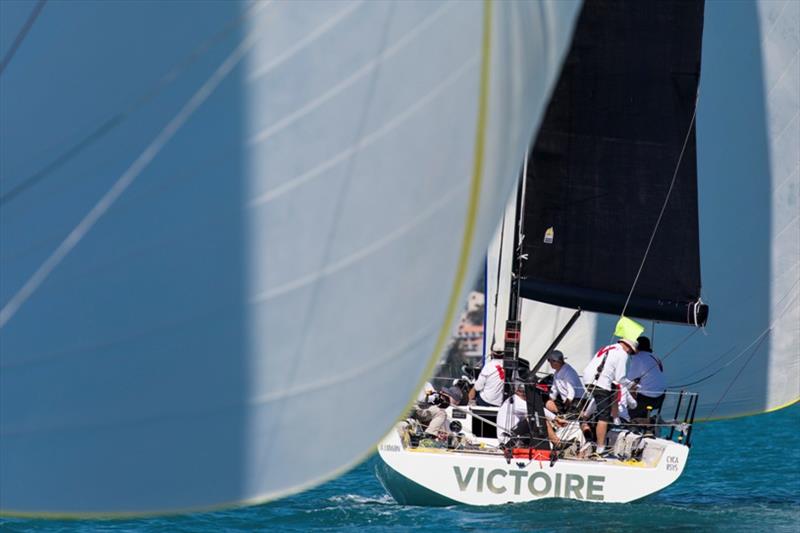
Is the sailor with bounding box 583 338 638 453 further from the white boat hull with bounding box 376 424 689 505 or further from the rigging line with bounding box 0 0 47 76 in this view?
the rigging line with bounding box 0 0 47 76

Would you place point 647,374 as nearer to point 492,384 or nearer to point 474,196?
point 492,384

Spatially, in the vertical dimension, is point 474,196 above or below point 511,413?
above

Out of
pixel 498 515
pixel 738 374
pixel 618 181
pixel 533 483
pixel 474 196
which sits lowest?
pixel 498 515

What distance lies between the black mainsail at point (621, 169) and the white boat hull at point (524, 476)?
2.25 meters

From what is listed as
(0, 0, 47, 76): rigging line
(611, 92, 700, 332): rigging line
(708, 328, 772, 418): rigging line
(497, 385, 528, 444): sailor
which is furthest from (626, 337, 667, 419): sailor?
(0, 0, 47, 76): rigging line

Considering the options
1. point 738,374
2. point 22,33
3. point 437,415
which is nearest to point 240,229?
point 22,33

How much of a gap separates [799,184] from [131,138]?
1516 cm

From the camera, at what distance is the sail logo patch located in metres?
14.2

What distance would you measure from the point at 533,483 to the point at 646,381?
1803mm

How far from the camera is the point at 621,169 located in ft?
52.9

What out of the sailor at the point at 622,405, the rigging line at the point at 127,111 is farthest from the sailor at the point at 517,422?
Answer: the rigging line at the point at 127,111

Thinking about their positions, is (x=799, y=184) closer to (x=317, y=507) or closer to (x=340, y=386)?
(x=317, y=507)

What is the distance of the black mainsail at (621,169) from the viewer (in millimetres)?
16031

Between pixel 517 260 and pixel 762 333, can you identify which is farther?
pixel 762 333
